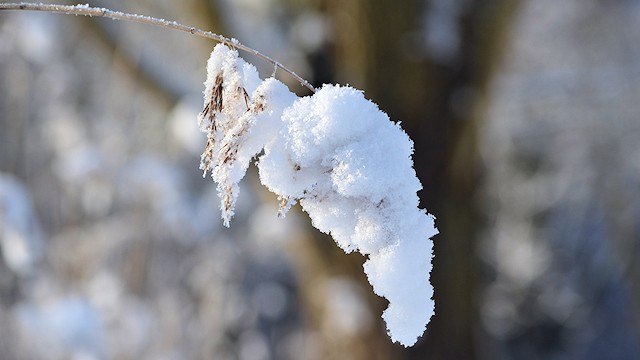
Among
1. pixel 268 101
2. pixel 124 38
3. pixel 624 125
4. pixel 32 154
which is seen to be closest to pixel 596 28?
pixel 624 125

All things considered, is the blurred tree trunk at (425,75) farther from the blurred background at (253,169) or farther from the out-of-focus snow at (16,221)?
the out-of-focus snow at (16,221)

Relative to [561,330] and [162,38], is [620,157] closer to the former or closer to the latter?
[561,330]

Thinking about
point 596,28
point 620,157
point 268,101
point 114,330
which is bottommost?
point 268,101

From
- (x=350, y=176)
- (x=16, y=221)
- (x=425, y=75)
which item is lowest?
(x=350, y=176)

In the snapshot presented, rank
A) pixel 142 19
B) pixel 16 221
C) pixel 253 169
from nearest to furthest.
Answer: pixel 142 19, pixel 16 221, pixel 253 169

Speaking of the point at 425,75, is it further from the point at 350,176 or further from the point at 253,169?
the point at 350,176

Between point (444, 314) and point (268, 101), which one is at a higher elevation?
point (444, 314)

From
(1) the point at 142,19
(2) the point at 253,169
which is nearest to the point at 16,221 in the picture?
(1) the point at 142,19

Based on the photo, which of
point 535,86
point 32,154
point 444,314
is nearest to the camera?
point 444,314

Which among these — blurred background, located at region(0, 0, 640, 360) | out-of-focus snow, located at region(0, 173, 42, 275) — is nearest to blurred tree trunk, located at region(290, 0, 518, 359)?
blurred background, located at region(0, 0, 640, 360)
